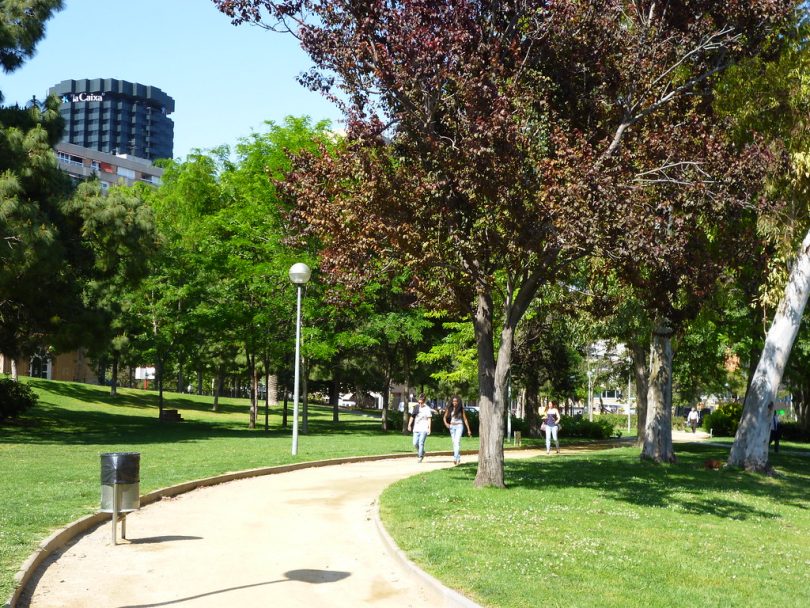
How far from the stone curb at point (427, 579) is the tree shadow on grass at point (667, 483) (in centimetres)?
565

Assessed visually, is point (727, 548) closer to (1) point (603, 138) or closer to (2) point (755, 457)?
(1) point (603, 138)

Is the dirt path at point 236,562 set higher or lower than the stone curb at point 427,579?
lower

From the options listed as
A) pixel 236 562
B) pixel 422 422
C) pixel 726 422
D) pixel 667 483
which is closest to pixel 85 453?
pixel 422 422

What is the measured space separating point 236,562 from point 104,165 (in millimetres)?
135792

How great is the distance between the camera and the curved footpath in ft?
24.9

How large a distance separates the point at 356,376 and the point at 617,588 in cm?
4413

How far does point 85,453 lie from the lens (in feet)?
67.2

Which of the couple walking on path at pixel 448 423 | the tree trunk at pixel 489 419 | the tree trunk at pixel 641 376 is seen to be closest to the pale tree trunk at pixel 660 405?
the couple walking on path at pixel 448 423

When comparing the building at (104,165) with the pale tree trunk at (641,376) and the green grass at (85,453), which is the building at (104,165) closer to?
the green grass at (85,453)

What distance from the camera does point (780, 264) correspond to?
20.4m

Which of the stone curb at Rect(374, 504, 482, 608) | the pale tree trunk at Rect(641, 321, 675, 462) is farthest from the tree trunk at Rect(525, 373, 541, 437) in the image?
the stone curb at Rect(374, 504, 482, 608)

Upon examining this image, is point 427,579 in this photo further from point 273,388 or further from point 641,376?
point 273,388

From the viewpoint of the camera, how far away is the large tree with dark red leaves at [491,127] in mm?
13500

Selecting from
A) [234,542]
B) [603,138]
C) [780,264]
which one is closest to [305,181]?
[603,138]
